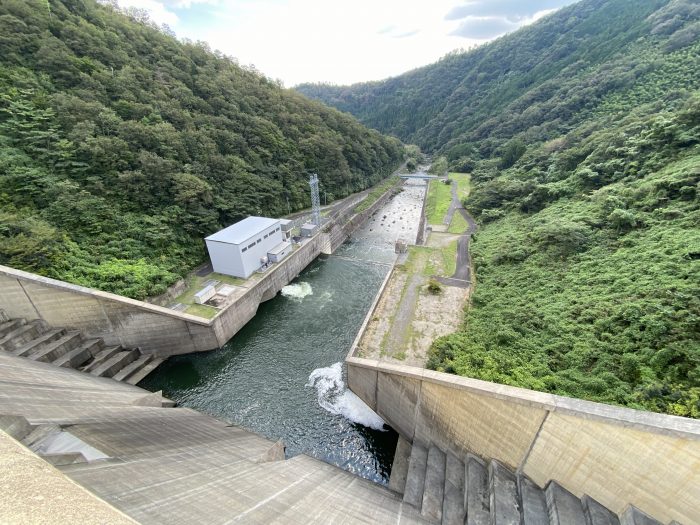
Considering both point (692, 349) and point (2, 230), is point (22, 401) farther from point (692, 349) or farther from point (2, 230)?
point (692, 349)

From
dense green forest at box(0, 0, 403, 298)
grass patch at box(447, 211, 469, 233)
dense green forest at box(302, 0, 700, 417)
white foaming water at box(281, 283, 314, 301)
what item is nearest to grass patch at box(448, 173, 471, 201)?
dense green forest at box(302, 0, 700, 417)

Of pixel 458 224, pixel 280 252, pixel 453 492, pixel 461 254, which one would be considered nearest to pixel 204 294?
pixel 280 252

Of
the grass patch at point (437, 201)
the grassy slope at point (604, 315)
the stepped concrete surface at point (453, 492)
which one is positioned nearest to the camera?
the stepped concrete surface at point (453, 492)

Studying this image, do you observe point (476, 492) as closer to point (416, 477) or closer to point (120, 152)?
point (416, 477)

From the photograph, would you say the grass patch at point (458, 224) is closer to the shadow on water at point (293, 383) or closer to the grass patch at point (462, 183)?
the grass patch at point (462, 183)

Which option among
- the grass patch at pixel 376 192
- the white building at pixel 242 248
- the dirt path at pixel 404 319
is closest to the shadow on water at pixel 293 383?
the dirt path at pixel 404 319

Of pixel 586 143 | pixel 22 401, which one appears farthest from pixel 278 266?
pixel 586 143
